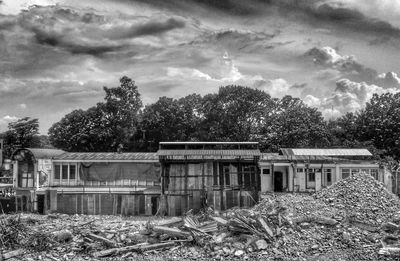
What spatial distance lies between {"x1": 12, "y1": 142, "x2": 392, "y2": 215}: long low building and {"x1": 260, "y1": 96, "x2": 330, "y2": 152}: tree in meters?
10.1

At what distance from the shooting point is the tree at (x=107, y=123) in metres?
54.0

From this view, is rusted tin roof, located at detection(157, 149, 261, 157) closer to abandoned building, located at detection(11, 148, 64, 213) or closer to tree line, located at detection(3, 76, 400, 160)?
abandoned building, located at detection(11, 148, 64, 213)

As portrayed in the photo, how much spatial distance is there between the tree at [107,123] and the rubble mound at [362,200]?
3093 cm

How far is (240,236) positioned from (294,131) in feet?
94.0

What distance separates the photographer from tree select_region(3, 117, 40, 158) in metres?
61.0

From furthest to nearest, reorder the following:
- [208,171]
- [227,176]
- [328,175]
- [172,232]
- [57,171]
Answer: [328,175] < [57,171] < [227,176] < [208,171] < [172,232]

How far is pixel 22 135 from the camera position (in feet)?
203

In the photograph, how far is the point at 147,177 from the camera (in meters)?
38.2

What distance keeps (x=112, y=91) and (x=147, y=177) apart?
18971 mm

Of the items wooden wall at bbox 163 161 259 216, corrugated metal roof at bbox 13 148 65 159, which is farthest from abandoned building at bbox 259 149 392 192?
corrugated metal roof at bbox 13 148 65 159

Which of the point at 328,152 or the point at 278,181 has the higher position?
the point at 328,152

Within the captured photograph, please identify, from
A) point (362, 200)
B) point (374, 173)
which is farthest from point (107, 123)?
point (362, 200)

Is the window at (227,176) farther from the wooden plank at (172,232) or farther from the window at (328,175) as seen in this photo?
the wooden plank at (172,232)

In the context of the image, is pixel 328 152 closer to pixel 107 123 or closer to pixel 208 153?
pixel 208 153
